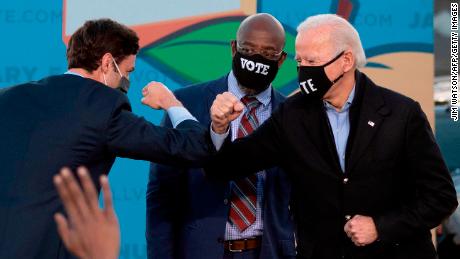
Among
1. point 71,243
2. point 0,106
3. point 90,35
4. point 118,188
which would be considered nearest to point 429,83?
point 118,188

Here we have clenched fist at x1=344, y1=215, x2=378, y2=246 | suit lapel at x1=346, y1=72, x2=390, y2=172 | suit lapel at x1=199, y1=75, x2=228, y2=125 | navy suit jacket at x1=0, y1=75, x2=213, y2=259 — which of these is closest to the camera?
navy suit jacket at x1=0, y1=75, x2=213, y2=259

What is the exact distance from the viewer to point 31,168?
7.54 ft

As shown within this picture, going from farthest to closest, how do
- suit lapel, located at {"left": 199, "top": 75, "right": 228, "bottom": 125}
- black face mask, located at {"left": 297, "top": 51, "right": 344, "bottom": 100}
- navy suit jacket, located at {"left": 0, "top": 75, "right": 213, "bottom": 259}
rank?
suit lapel, located at {"left": 199, "top": 75, "right": 228, "bottom": 125} < black face mask, located at {"left": 297, "top": 51, "right": 344, "bottom": 100} < navy suit jacket, located at {"left": 0, "top": 75, "right": 213, "bottom": 259}

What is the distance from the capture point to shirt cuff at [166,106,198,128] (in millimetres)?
2633

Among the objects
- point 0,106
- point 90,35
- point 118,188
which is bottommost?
point 118,188

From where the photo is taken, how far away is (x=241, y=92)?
3.12m

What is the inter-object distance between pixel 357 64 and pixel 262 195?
2.24ft

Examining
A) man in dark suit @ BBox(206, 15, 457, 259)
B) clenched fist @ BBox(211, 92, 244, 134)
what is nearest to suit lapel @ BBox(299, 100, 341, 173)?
man in dark suit @ BBox(206, 15, 457, 259)

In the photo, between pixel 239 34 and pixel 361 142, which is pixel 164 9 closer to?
pixel 239 34

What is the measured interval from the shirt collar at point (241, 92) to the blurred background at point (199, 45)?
1572 mm

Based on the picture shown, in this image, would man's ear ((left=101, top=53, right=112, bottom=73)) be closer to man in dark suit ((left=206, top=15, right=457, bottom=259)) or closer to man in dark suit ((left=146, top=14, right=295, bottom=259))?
man in dark suit ((left=206, top=15, right=457, bottom=259))

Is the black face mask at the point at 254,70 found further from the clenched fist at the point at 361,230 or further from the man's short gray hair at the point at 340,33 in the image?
the clenched fist at the point at 361,230

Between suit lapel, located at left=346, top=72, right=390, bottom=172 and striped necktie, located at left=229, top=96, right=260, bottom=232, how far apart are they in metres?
0.60

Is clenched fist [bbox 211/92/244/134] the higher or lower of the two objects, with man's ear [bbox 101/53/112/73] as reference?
lower
